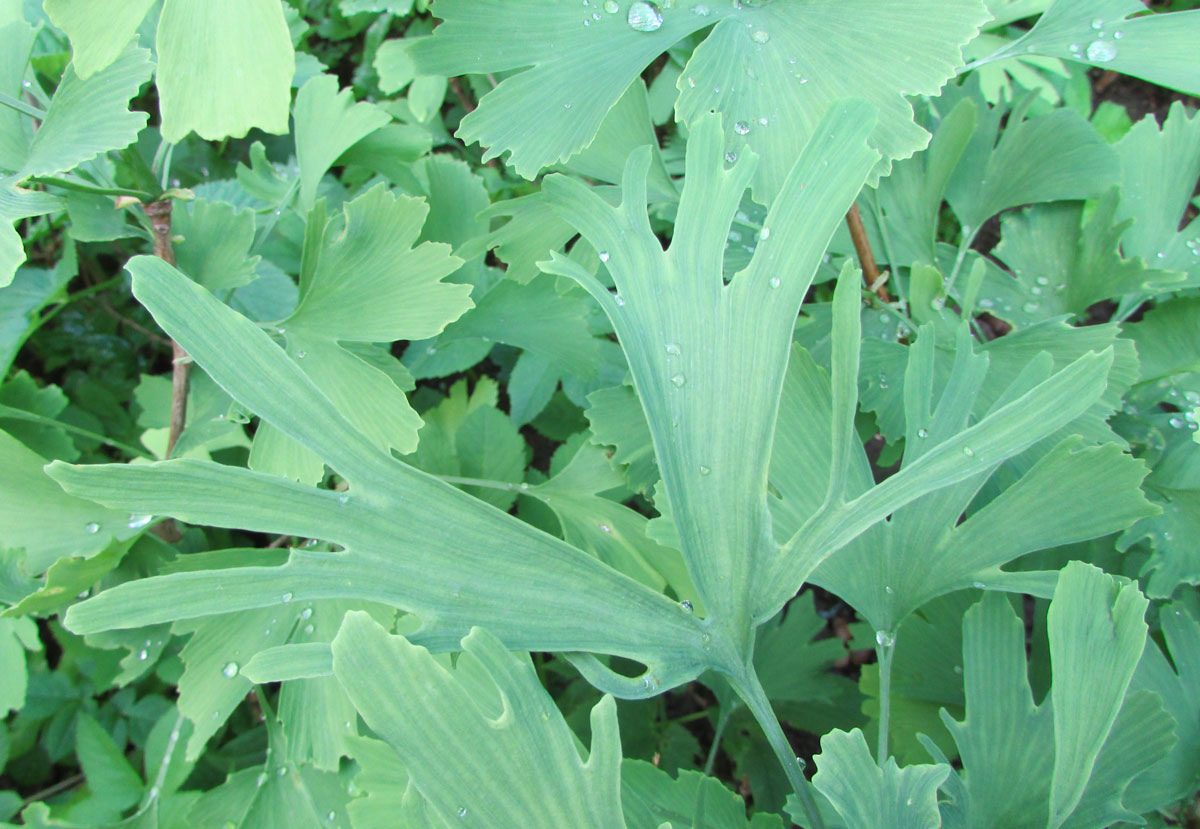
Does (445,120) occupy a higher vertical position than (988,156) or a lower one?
lower

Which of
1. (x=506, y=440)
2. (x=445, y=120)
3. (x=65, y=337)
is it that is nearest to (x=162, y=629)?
(x=506, y=440)

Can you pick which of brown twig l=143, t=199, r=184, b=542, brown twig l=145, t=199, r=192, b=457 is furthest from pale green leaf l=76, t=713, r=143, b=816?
brown twig l=145, t=199, r=192, b=457

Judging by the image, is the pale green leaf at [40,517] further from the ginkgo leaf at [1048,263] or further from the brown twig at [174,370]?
the ginkgo leaf at [1048,263]

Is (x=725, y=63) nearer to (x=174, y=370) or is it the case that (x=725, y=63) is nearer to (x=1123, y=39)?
(x=1123, y=39)

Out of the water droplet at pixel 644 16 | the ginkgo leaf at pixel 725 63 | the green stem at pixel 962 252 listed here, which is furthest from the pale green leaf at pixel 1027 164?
the water droplet at pixel 644 16

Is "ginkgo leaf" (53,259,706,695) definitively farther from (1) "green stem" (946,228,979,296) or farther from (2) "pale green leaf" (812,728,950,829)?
(1) "green stem" (946,228,979,296)

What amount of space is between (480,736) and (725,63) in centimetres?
54

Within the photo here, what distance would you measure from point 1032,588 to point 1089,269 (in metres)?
0.46

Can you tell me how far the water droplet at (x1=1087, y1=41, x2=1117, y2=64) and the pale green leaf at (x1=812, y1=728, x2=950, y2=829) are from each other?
2.31 feet

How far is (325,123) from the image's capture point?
2.81ft

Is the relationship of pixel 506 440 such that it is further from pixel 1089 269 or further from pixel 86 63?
pixel 1089 269

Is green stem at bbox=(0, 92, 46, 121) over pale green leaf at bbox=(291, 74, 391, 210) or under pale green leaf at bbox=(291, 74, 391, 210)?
over

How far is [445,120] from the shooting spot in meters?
1.51

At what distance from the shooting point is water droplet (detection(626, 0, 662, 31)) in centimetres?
66
